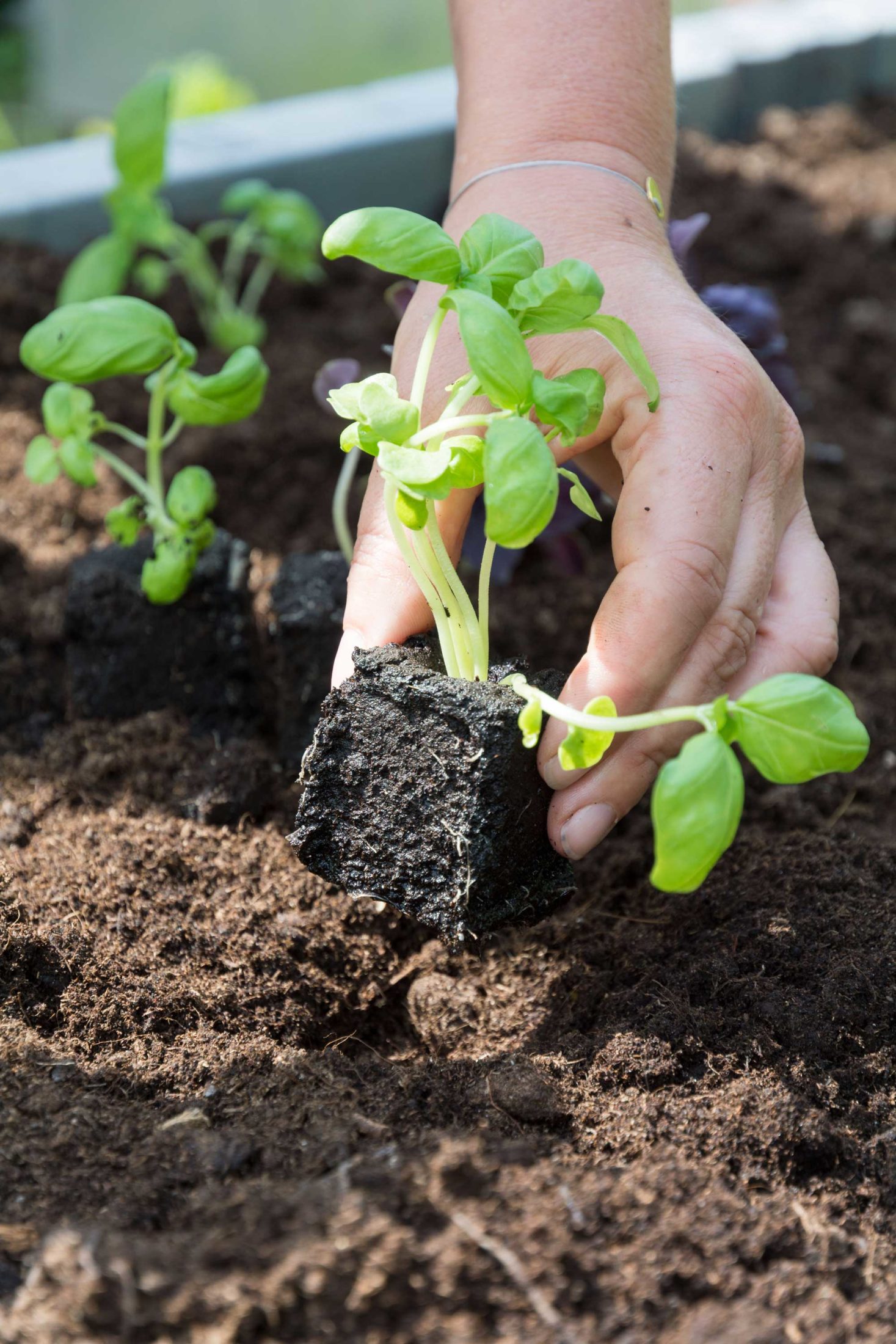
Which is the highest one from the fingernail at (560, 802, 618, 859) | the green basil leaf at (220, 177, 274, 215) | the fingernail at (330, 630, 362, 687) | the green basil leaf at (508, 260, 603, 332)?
the green basil leaf at (508, 260, 603, 332)

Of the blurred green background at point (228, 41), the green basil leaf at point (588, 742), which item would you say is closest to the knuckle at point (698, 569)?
the green basil leaf at point (588, 742)

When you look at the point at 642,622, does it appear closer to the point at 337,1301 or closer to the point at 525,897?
the point at 525,897

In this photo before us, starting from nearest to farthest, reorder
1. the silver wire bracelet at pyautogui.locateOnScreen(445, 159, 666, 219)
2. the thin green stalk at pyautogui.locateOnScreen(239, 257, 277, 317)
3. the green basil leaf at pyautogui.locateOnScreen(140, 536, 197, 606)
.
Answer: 1. the silver wire bracelet at pyautogui.locateOnScreen(445, 159, 666, 219)
2. the green basil leaf at pyautogui.locateOnScreen(140, 536, 197, 606)
3. the thin green stalk at pyautogui.locateOnScreen(239, 257, 277, 317)

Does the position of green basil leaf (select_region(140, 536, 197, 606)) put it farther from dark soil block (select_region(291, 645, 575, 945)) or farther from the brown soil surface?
dark soil block (select_region(291, 645, 575, 945))

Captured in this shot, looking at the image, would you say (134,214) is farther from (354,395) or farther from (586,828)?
(586,828)

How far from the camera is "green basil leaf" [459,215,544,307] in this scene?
3.23 feet

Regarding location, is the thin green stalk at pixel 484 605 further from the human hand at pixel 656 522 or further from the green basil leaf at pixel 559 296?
the green basil leaf at pixel 559 296

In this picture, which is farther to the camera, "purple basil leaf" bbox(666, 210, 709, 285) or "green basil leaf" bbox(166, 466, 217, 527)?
"purple basil leaf" bbox(666, 210, 709, 285)

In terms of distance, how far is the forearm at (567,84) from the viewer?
1309mm

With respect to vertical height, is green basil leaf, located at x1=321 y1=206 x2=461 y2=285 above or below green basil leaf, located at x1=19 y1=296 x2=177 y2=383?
above

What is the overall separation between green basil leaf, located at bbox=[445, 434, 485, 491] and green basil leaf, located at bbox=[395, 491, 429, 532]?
4 centimetres

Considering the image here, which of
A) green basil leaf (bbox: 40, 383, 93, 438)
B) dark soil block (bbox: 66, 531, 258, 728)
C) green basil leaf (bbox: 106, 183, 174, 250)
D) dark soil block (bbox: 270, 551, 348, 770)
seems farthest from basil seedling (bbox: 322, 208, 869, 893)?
green basil leaf (bbox: 106, 183, 174, 250)

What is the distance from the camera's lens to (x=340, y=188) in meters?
2.63

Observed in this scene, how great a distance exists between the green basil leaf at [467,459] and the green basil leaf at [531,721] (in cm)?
20
